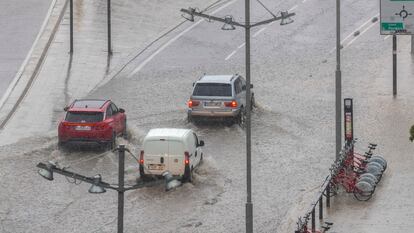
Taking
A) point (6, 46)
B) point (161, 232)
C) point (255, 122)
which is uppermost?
point (6, 46)

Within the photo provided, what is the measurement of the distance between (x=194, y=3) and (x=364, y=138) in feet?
74.9

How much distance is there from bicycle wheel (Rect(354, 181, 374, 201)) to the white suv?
8897 mm

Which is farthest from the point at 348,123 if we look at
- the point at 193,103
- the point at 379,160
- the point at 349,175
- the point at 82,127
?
the point at 82,127

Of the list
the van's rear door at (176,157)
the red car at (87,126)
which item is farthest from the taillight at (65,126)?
the van's rear door at (176,157)

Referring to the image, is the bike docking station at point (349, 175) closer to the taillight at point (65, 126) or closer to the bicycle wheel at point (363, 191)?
the bicycle wheel at point (363, 191)

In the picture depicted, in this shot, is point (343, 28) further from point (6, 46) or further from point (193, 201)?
point (193, 201)

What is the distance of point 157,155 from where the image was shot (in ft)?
114

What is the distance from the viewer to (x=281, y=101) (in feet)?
151

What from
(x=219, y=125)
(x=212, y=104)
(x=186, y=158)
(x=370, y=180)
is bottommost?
(x=370, y=180)

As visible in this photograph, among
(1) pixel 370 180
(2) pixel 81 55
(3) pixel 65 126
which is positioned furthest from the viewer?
(2) pixel 81 55

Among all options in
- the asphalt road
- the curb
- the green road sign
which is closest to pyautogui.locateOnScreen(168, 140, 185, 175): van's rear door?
the curb

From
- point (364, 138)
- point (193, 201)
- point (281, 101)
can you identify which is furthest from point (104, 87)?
point (193, 201)

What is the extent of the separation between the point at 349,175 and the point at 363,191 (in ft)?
4.83

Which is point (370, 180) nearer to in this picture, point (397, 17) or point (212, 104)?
point (212, 104)
